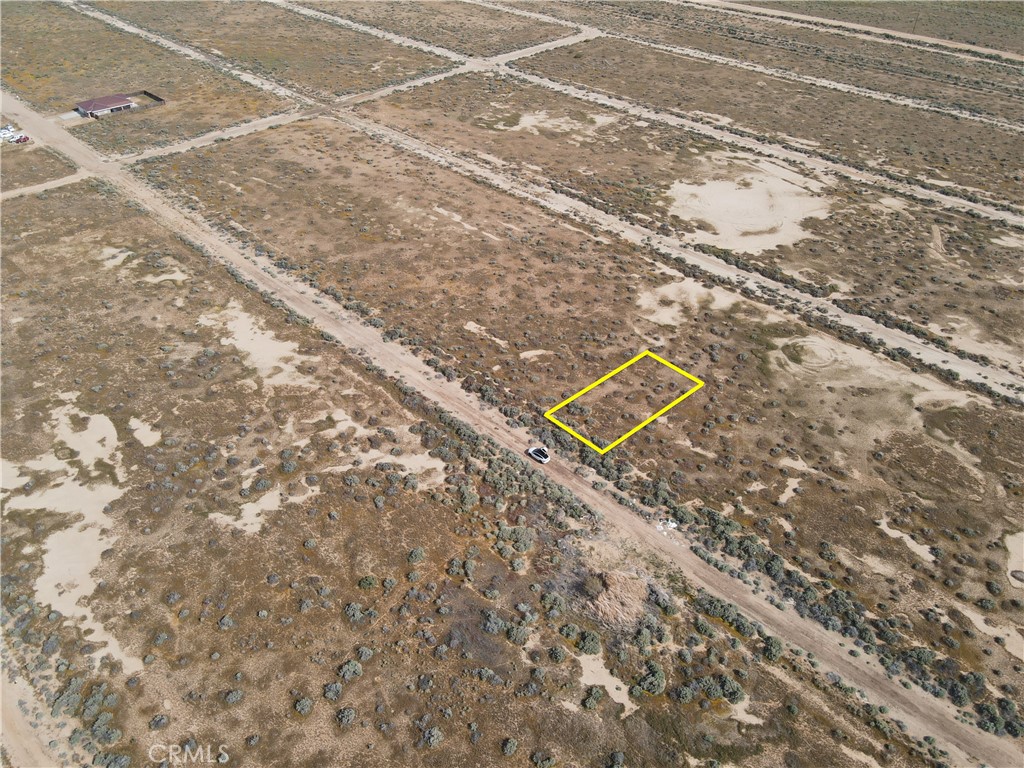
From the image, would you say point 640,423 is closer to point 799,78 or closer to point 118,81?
A: point 799,78

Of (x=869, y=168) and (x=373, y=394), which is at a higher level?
(x=869, y=168)

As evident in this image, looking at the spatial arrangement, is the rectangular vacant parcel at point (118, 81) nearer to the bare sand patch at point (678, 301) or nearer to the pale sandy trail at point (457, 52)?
the pale sandy trail at point (457, 52)

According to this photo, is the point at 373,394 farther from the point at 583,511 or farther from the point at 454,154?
the point at 454,154

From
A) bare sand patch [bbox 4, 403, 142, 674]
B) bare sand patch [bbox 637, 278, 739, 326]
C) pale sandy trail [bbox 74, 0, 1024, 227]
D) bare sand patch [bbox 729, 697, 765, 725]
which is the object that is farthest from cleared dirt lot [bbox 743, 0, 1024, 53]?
bare sand patch [bbox 4, 403, 142, 674]

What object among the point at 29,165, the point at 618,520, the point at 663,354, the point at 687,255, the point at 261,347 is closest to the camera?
the point at 618,520

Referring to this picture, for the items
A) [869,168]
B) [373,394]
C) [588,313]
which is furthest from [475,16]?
[373,394]

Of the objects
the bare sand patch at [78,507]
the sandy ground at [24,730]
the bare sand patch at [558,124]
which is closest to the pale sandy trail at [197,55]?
the bare sand patch at [558,124]

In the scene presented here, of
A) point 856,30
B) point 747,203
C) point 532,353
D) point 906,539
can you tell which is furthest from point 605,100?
point 906,539

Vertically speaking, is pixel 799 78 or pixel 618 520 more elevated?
A: pixel 799 78
